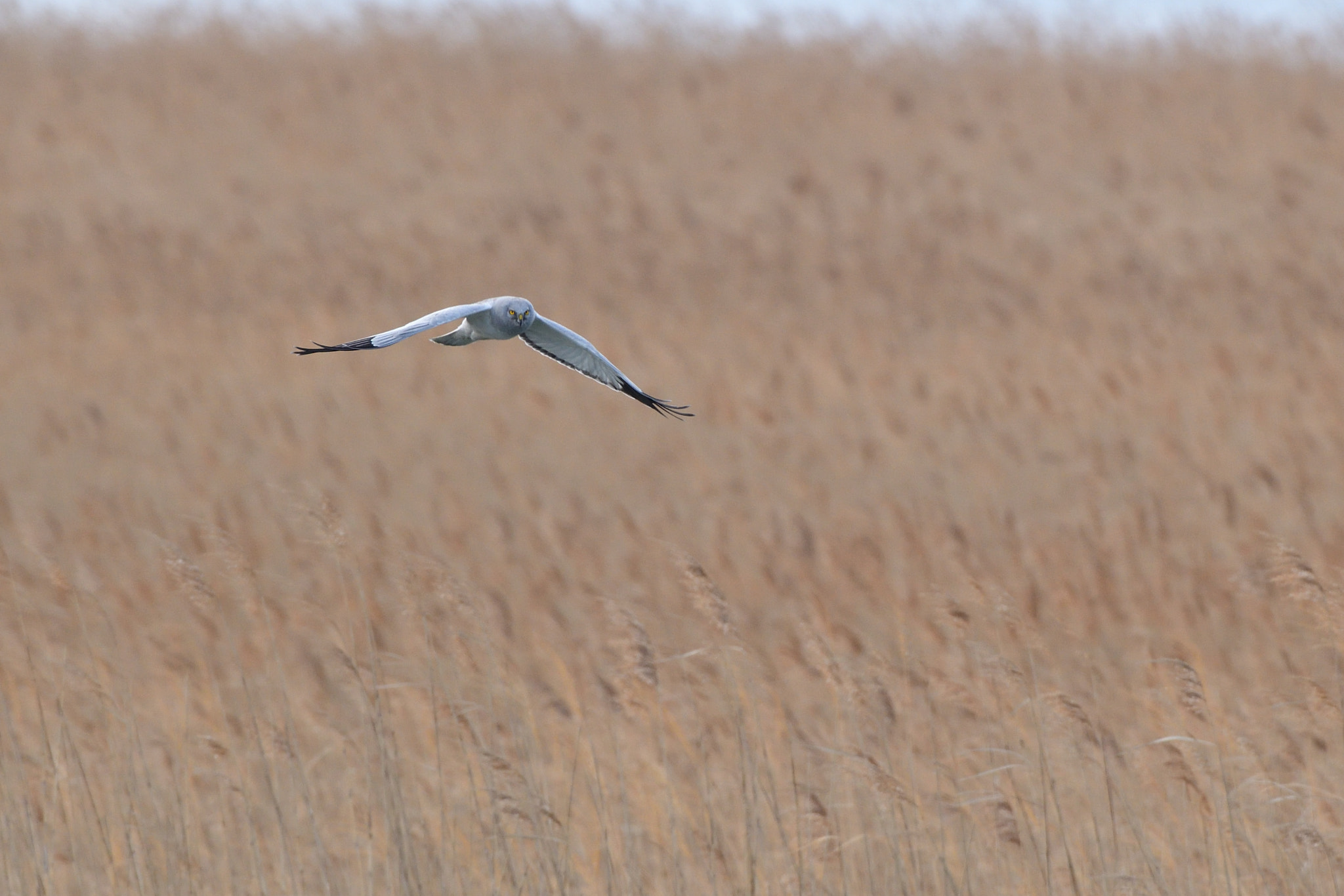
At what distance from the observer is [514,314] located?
158cm

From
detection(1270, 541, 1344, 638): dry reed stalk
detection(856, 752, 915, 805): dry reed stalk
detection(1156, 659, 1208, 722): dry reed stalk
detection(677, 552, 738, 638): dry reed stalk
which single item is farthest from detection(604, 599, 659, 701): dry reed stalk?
detection(1270, 541, 1344, 638): dry reed stalk

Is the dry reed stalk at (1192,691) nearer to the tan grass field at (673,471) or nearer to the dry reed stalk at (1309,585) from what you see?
the tan grass field at (673,471)

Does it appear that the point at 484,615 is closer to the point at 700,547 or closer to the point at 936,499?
the point at 700,547

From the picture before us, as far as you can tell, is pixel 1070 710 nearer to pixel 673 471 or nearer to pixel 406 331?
pixel 406 331

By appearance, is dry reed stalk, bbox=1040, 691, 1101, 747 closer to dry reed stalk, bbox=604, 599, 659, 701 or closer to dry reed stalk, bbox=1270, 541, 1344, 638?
dry reed stalk, bbox=1270, 541, 1344, 638

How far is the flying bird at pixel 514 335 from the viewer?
1436 millimetres

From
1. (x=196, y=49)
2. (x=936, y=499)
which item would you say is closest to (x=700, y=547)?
(x=936, y=499)

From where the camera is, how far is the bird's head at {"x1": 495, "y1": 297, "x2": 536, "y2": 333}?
1.56 m

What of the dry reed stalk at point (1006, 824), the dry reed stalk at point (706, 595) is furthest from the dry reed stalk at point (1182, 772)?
the dry reed stalk at point (706, 595)

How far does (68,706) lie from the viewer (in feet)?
12.1

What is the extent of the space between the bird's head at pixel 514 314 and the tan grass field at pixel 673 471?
1.26 m

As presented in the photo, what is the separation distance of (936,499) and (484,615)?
2525mm

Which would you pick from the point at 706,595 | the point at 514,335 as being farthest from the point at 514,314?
the point at 706,595

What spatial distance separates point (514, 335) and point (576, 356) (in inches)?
6.6
